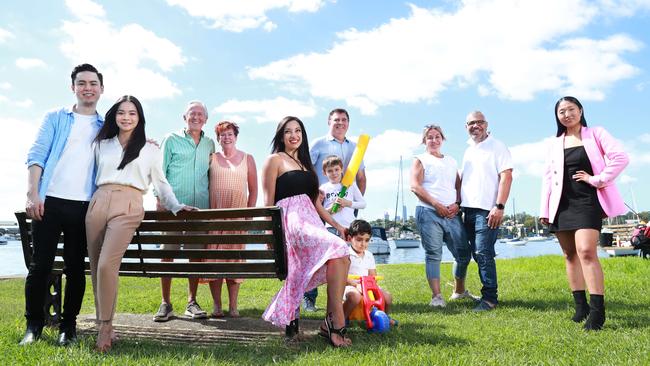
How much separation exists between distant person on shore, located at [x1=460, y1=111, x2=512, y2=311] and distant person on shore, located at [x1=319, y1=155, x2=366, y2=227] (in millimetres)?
1400

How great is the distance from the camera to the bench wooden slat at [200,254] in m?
4.34

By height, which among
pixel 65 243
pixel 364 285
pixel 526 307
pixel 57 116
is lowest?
pixel 526 307

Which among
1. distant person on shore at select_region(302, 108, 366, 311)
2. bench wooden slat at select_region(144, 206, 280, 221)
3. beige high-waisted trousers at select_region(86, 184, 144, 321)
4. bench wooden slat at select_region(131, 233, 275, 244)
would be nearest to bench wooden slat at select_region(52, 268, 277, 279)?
bench wooden slat at select_region(131, 233, 275, 244)

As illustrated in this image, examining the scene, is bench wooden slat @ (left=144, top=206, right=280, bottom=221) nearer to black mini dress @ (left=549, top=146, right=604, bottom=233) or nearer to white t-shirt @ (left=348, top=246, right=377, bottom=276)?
white t-shirt @ (left=348, top=246, right=377, bottom=276)

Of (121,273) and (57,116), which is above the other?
(57,116)

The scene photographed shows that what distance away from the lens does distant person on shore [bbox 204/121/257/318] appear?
5363mm

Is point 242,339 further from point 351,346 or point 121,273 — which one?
point 121,273

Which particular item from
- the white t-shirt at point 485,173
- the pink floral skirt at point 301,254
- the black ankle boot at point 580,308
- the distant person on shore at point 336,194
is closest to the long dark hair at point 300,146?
the pink floral skirt at point 301,254

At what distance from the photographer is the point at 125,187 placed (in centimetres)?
423

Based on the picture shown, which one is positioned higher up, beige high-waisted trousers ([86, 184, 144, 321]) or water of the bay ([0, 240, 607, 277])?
beige high-waisted trousers ([86, 184, 144, 321])

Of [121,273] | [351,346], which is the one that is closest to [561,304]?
[351,346]

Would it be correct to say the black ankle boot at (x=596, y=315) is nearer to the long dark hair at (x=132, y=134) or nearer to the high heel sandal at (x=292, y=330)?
the high heel sandal at (x=292, y=330)

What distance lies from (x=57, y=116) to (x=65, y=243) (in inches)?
41.9

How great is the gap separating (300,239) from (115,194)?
1515 mm
